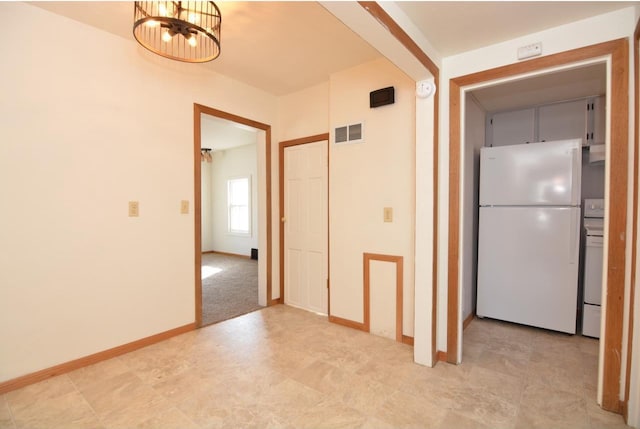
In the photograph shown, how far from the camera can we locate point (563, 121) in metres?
3.28

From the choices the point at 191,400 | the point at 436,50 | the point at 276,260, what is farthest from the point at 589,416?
the point at 276,260

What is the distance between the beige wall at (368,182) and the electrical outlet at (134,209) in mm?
1750

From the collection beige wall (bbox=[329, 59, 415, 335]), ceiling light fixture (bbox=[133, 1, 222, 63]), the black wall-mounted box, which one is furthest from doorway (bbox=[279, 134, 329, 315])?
ceiling light fixture (bbox=[133, 1, 222, 63])

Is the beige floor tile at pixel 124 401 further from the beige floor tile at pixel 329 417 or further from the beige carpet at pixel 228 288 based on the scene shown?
the beige carpet at pixel 228 288

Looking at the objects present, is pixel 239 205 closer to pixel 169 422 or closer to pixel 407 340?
pixel 407 340

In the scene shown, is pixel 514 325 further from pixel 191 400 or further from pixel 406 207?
pixel 191 400

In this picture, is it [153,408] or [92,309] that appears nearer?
[153,408]

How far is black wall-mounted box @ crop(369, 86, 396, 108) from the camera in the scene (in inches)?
102

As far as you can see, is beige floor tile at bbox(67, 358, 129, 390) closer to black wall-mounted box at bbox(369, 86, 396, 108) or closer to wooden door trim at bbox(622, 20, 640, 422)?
black wall-mounted box at bbox(369, 86, 396, 108)

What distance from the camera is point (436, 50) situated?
2.17 meters

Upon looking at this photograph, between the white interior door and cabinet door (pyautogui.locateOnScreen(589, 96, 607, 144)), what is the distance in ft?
9.33

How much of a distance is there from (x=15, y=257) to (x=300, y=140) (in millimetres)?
2583

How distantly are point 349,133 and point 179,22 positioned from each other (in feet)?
5.53

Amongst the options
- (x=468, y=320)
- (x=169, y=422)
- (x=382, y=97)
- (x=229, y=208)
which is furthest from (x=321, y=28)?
(x=229, y=208)
